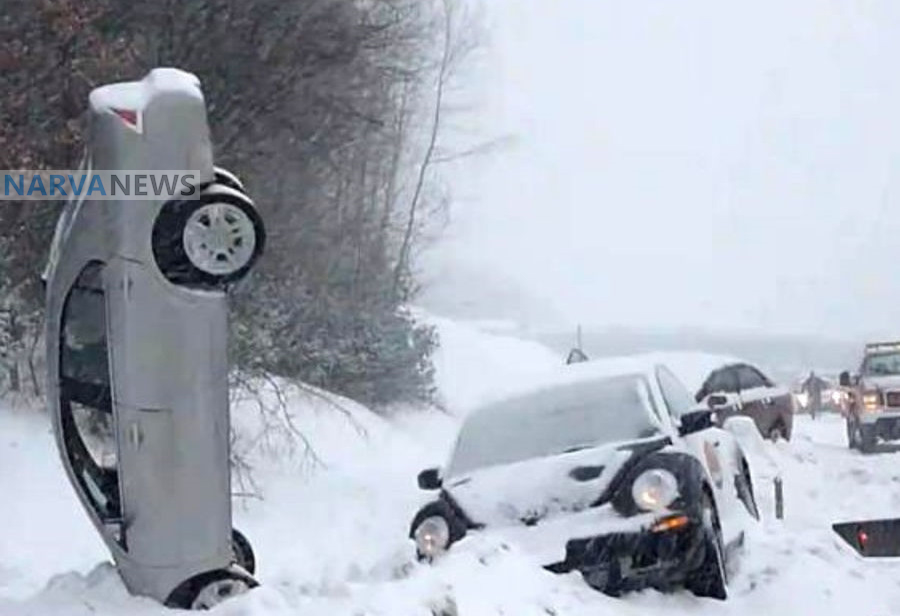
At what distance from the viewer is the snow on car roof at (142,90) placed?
6.73m

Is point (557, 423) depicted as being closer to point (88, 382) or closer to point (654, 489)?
point (654, 489)

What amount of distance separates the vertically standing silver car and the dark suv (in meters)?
16.2

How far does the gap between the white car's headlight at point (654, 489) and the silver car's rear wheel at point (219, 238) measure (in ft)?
9.07

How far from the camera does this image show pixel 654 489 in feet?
27.4

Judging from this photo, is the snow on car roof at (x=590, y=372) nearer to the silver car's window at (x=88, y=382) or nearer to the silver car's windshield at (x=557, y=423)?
the silver car's windshield at (x=557, y=423)

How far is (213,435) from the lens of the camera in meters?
6.75

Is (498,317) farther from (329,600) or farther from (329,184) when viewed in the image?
(329,600)

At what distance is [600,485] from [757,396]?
605 inches

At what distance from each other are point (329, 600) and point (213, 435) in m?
1.01

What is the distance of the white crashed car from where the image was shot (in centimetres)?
813

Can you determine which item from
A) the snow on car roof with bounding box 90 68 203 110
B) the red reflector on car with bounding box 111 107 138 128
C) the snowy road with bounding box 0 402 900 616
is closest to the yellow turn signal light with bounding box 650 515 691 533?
the snowy road with bounding box 0 402 900 616

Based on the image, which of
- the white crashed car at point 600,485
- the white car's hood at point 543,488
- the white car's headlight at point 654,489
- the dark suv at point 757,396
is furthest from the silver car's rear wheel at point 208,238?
the dark suv at point 757,396

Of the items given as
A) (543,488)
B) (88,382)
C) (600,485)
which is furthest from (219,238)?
(600,485)

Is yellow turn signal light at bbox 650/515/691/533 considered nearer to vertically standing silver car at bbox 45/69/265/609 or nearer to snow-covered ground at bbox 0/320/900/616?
snow-covered ground at bbox 0/320/900/616
